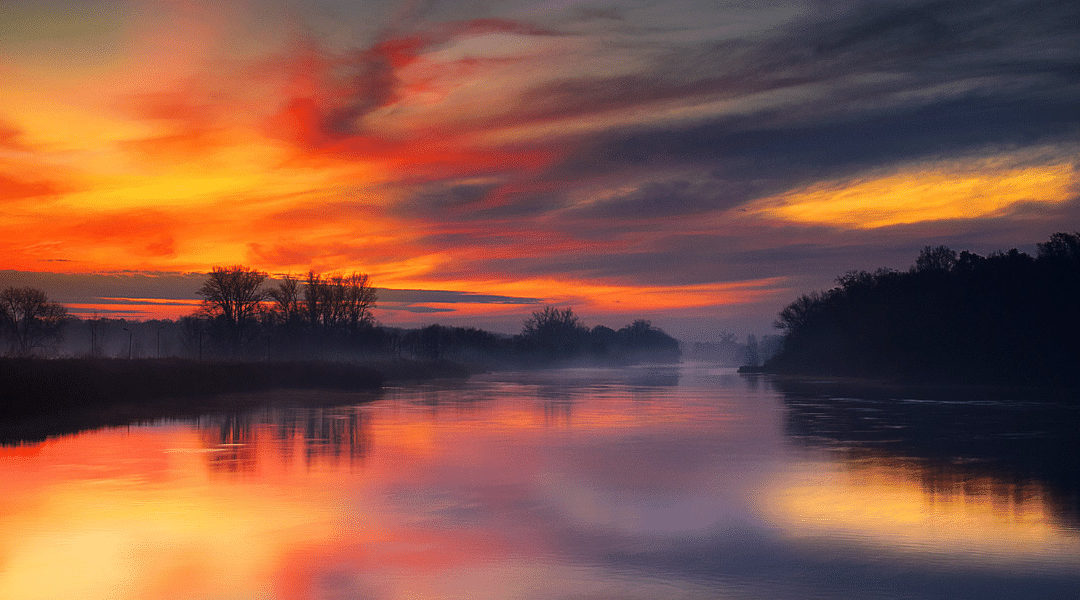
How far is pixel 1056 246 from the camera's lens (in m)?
85.9

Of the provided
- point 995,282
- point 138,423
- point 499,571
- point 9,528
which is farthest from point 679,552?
point 995,282

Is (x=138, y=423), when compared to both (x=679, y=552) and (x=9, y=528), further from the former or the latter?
(x=679, y=552)

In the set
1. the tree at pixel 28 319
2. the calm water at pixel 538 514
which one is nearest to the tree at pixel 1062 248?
the calm water at pixel 538 514

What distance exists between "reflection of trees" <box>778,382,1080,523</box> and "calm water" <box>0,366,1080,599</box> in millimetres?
158

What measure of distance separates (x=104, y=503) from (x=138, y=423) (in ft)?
→ 68.6

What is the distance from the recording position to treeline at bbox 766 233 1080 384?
77188mm

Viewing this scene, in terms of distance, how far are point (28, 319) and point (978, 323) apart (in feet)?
380

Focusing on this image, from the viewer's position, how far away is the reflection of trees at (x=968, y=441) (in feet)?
69.0

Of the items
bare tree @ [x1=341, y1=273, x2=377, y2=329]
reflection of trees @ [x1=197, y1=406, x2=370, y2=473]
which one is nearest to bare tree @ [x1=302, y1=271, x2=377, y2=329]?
bare tree @ [x1=341, y1=273, x2=377, y2=329]

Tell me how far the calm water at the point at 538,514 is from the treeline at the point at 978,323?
153 ft

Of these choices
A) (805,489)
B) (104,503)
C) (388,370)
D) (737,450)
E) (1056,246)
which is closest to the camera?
(104,503)

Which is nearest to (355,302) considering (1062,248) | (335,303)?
(335,303)

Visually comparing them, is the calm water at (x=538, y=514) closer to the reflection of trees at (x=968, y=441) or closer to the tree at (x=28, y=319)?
the reflection of trees at (x=968, y=441)

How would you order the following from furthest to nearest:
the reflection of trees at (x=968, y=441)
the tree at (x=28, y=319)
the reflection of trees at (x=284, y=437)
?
the tree at (x=28, y=319)
the reflection of trees at (x=284, y=437)
the reflection of trees at (x=968, y=441)
